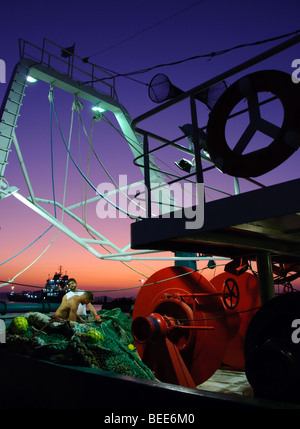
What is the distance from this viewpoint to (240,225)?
10.6 ft

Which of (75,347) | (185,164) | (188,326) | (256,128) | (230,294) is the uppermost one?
(185,164)

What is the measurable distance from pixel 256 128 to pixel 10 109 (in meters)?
8.57

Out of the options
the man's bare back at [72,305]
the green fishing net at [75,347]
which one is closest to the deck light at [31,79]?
the man's bare back at [72,305]

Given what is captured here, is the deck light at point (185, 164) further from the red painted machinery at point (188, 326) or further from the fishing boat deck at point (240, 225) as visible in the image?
the fishing boat deck at point (240, 225)

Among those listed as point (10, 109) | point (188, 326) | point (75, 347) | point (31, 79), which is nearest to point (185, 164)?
point (188, 326)

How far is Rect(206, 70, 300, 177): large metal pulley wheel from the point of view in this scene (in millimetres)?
2875

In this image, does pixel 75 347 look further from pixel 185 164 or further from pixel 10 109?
pixel 10 109

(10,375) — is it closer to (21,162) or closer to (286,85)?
(286,85)

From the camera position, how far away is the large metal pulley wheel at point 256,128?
9.43 feet

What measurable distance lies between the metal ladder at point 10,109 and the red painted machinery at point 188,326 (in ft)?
19.1

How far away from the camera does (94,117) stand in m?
11.1

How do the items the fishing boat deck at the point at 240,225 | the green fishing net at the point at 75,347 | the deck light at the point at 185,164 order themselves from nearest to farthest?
the fishing boat deck at the point at 240,225 → the green fishing net at the point at 75,347 → the deck light at the point at 185,164

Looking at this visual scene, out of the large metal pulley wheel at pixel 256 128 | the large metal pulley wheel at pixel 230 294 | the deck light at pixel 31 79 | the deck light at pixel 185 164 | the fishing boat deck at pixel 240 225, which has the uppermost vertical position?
the deck light at pixel 31 79

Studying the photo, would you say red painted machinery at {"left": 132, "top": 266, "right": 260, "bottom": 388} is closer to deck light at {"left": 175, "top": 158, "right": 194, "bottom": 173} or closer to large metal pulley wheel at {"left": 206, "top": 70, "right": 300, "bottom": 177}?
large metal pulley wheel at {"left": 206, "top": 70, "right": 300, "bottom": 177}
